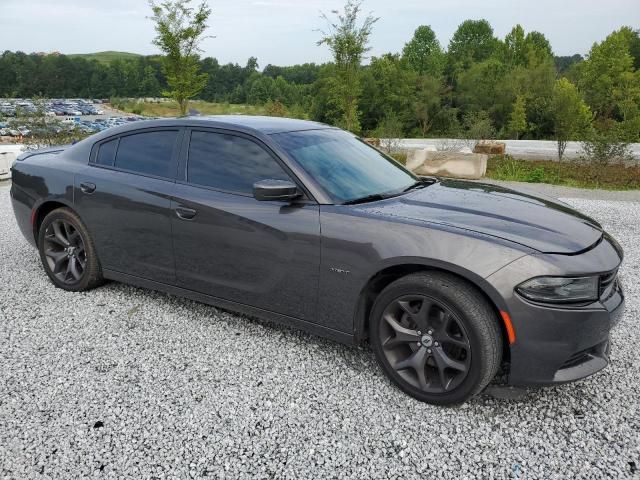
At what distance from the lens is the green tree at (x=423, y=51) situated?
247ft

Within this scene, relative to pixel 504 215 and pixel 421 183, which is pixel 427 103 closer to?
pixel 421 183

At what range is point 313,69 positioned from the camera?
102500mm

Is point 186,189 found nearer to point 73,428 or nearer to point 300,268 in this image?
point 300,268

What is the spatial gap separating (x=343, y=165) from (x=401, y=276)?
98 centimetres

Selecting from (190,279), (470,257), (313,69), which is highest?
(313,69)

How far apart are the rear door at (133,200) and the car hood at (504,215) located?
1.61 metres

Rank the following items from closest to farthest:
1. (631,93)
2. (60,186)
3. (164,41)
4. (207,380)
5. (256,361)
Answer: (207,380), (256,361), (60,186), (164,41), (631,93)

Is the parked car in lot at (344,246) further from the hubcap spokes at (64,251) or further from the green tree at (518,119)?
the green tree at (518,119)

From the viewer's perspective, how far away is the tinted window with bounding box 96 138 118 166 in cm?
401

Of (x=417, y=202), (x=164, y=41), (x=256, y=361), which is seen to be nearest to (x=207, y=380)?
(x=256, y=361)

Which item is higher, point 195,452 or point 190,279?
point 190,279

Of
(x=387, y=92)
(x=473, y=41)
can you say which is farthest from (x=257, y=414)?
Answer: (x=473, y=41)

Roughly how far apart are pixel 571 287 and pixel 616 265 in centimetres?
42

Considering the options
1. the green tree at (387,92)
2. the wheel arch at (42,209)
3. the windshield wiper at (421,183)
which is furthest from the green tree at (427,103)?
the wheel arch at (42,209)
